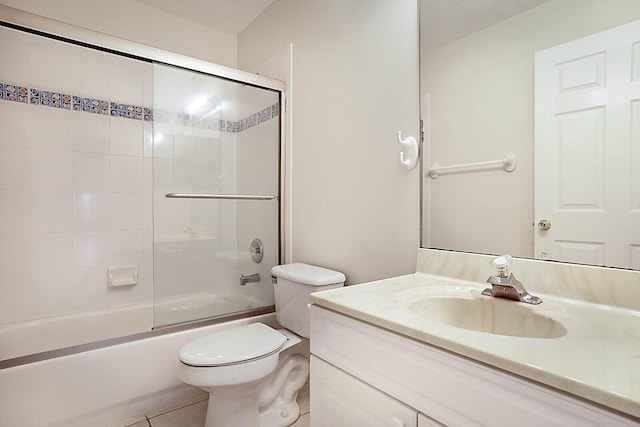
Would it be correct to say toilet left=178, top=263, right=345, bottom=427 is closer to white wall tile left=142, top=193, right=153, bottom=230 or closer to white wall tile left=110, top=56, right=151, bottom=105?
white wall tile left=142, top=193, right=153, bottom=230

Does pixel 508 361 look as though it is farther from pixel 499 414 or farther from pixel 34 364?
pixel 34 364

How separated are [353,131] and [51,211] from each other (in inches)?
72.4

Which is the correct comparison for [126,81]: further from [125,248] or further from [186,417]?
[186,417]

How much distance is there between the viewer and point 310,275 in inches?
65.0

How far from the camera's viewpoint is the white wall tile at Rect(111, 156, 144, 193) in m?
2.24

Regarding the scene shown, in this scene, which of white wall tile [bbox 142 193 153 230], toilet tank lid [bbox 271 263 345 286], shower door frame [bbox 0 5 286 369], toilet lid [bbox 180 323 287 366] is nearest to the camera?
toilet lid [bbox 180 323 287 366]

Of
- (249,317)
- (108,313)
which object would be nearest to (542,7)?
(249,317)

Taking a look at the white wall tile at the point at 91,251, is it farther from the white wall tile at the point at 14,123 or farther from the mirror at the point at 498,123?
the mirror at the point at 498,123

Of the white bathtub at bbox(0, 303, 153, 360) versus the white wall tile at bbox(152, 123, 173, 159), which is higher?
the white wall tile at bbox(152, 123, 173, 159)

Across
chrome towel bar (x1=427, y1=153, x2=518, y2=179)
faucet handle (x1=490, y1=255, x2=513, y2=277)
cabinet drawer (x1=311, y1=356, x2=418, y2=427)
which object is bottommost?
cabinet drawer (x1=311, y1=356, x2=418, y2=427)

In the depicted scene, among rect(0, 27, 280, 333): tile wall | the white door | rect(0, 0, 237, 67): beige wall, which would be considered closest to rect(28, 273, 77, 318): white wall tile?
rect(0, 27, 280, 333): tile wall

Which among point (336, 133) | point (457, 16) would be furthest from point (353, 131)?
point (457, 16)

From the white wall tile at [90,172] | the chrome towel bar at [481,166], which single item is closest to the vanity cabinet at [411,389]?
the chrome towel bar at [481,166]

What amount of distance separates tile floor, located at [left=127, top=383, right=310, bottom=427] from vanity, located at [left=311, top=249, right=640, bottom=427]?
804 millimetres
